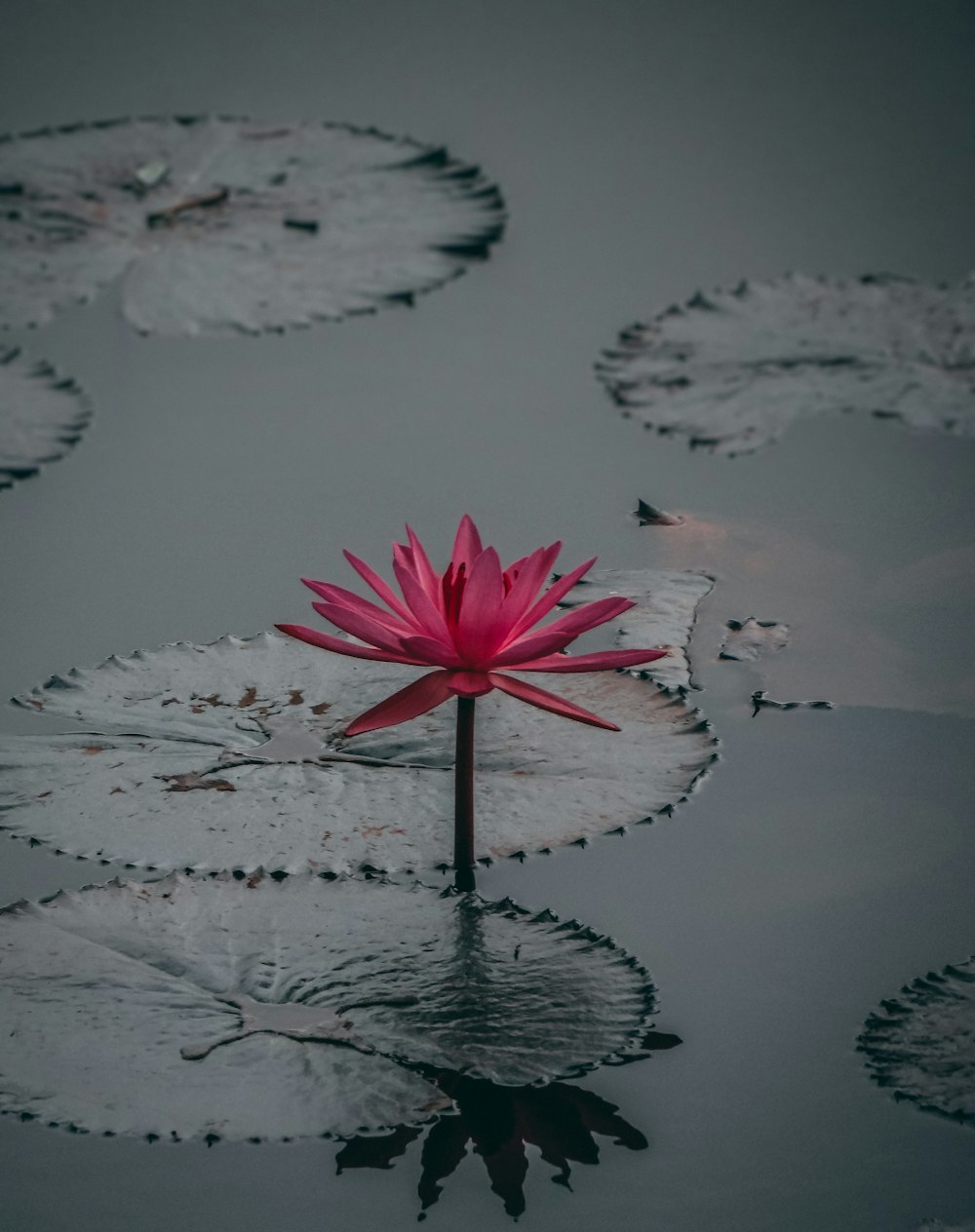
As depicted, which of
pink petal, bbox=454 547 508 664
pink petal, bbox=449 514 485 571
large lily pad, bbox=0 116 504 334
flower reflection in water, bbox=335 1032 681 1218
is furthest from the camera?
large lily pad, bbox=0 116 504 334

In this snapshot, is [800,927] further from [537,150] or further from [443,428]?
[537,150]

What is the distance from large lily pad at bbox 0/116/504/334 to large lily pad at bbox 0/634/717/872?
56.0 inches

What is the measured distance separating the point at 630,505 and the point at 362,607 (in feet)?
3.46

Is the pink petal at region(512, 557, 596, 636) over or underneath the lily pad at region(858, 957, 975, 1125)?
over

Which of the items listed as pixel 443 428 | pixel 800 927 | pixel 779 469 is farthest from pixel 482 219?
pixel 800 927

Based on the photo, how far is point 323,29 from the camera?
16.9ft

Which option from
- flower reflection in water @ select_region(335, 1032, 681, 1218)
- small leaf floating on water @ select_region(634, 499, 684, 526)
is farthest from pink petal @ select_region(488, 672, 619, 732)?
small leaf floating on water @ select_region(634, 499, 684, 526)

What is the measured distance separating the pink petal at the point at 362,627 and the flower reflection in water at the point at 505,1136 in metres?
0.51

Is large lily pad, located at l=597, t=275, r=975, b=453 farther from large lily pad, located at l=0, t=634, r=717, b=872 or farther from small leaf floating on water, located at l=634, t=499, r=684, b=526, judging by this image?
large lily pad, located at l=0, t=634, r=717, b=872

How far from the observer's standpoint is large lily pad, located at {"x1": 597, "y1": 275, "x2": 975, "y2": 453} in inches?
123

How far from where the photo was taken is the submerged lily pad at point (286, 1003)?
5.24 feet

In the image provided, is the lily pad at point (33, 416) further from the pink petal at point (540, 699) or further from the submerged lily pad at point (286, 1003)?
the pink petal at point (540, 699)

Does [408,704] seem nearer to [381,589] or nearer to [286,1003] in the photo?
[381,589]

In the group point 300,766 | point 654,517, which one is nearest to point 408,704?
point 300,766
